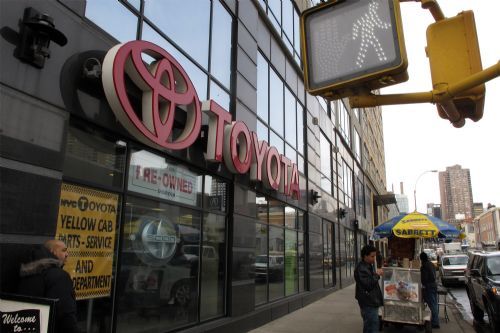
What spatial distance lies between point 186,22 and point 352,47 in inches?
258

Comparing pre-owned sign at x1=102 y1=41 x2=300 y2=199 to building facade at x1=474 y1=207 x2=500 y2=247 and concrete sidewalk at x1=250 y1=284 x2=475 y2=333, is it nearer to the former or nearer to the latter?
concrete sidewalk at x1=250 y1=284 x2=475 y2=333

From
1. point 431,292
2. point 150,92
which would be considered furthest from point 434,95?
point 431,292

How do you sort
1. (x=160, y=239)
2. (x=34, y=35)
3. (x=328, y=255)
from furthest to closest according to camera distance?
(x=328, y=255)
(x=160, y=239)
(x=34, y=35)

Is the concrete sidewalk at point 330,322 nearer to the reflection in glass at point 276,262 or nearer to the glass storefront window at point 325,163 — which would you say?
the reflection in glass at point 276,262

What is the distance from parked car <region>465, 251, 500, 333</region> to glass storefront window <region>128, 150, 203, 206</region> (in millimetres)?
6470

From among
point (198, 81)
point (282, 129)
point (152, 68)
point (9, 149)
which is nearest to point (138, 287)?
point (9, 149)

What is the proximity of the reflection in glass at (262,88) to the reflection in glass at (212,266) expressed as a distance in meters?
3.98

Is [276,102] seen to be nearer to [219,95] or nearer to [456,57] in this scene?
[219,95]

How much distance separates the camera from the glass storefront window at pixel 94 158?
5.16 meters

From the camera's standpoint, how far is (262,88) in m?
11.9

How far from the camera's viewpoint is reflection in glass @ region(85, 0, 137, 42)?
18.3ft

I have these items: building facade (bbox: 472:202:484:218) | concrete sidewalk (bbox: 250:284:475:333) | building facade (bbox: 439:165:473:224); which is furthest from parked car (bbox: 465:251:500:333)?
building facade (bbox: 439:165:473:224)

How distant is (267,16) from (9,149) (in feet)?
31.6

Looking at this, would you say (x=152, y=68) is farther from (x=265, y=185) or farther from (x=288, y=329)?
(x=288, y=329)
